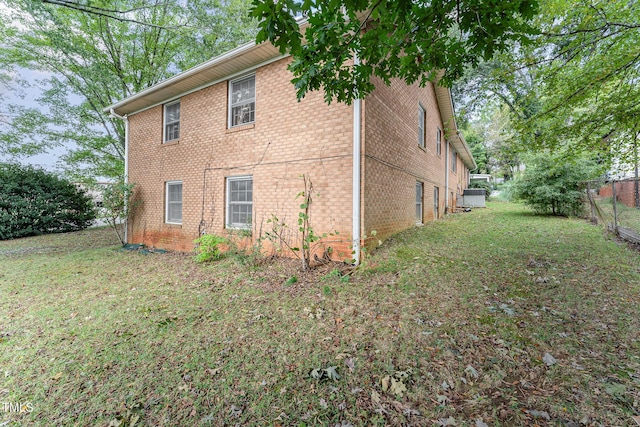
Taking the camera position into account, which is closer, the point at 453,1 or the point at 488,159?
the point at 453,1

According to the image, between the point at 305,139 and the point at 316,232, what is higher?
the point at 305,139

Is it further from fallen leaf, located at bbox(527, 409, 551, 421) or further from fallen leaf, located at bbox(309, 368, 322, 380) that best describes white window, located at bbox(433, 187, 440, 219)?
fallen leaf, located at bbox(309, 368, 322, 380)

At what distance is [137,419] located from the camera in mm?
2016

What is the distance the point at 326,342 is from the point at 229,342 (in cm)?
116

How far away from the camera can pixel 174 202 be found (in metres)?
8.92

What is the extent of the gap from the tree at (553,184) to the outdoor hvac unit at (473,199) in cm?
614

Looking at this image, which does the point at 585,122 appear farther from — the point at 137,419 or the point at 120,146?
the point at 120,146

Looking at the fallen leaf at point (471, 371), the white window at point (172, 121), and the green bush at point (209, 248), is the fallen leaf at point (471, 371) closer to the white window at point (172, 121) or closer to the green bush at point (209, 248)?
the green bush at point (209, 248)

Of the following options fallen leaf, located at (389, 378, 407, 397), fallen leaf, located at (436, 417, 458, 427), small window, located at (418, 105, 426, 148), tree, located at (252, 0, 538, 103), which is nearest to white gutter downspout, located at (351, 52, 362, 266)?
tree, located at (252, 0, 538, 103)

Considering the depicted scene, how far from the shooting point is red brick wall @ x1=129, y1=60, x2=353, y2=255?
5562mm

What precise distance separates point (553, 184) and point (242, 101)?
41.7 ft

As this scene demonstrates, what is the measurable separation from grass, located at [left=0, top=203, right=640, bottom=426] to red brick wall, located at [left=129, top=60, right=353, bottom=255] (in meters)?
1.67

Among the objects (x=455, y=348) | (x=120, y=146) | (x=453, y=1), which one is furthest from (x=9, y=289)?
(x=120, y=146)

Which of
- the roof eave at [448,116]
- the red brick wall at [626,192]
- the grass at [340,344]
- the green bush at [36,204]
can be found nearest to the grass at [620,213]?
the red brick wall at [626,192]
